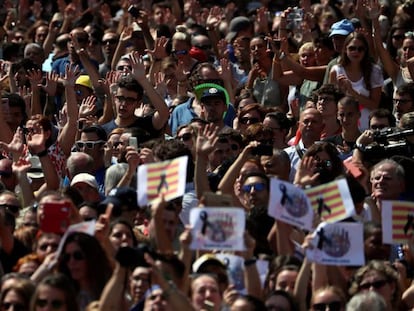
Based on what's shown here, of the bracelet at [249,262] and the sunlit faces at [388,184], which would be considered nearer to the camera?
the bracelet at [249,262]

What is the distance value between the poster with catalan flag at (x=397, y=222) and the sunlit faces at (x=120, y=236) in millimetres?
1546

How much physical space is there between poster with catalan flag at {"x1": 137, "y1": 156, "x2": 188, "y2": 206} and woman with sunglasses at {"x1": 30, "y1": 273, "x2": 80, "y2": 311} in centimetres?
95

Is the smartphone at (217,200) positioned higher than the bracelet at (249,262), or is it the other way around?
the smartphone at (217,200)

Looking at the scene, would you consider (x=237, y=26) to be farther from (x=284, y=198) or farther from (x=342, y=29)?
(x=284, y=198)

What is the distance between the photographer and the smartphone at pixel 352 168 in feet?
39.6

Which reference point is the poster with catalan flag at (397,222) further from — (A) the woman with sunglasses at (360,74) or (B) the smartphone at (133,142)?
(A) the woman with sunglasses at (360,74)

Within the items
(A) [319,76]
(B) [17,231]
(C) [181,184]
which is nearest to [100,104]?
(A) [319,76]

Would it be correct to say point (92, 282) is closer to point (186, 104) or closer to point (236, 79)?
point (186, 104)

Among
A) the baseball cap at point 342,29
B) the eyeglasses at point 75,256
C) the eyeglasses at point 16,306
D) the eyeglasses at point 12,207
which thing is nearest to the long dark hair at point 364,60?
the baseball cap at point 342,29

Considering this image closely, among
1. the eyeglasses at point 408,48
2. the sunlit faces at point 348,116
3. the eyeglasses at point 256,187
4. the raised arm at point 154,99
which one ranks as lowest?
the eyeglasses at point 256,187

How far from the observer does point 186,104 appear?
14695 mm

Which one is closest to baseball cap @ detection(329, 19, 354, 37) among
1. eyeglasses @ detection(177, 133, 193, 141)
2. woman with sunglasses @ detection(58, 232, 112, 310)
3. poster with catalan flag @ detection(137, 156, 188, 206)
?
→ eyeglasses @ detection(177, 133, 193, 141)

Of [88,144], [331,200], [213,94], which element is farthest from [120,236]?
[213,94]

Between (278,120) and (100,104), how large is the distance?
285 centimetres
